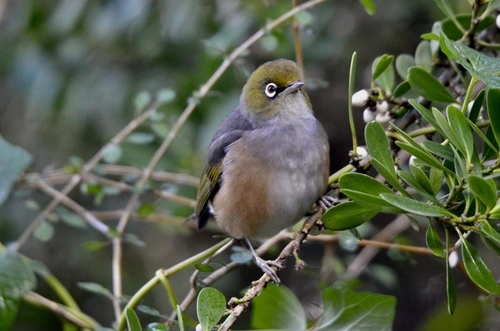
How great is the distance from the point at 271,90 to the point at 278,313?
111cm

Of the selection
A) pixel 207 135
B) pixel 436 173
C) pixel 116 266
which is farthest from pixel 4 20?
pixel 436 173

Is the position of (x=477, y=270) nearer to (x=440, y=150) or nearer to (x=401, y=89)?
(x=440, y=150)

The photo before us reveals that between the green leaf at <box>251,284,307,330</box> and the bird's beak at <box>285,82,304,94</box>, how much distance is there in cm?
93

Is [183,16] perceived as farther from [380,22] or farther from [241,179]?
[241,179]

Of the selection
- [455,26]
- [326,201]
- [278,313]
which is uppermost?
[455,26]

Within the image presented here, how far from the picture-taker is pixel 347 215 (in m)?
1.70

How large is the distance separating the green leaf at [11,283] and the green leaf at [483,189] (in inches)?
57.2

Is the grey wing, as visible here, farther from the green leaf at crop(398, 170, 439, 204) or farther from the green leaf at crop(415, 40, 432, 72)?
the green leaf at crop(398, 170, 439, 204)

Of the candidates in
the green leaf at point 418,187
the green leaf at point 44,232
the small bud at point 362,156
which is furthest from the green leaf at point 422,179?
the green leaf at point 44,232

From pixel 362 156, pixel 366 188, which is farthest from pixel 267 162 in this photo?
pixel 366 188

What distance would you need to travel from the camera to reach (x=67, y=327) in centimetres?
269

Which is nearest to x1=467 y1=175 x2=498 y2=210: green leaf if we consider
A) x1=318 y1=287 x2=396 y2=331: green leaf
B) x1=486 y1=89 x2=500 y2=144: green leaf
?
x1=486 y1=89 x2=500 y2=144: green leaf

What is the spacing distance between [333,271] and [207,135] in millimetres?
1210

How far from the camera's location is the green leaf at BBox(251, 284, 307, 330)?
2.13 meters
